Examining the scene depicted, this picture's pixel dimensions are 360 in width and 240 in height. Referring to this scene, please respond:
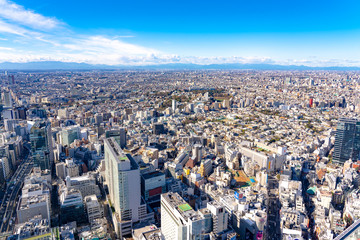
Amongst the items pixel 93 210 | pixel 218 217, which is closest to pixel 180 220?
pixel 218 217

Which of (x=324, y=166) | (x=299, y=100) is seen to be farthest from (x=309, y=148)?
(x=299, y=100)

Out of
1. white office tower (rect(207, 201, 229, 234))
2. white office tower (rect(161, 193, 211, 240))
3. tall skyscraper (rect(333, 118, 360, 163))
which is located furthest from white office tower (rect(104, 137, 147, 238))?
tall skyscraper (rect(333, 118, 360, 163))

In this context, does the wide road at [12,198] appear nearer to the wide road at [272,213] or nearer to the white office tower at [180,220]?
the white office tower at [180,220]

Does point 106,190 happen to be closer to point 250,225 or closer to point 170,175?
point 170,175

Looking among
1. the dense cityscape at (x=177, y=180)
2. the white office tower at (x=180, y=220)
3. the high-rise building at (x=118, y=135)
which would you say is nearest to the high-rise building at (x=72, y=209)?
the dense cityscape at (x=177, y=180)

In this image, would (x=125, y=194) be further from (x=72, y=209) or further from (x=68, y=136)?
(x=68, y=136)

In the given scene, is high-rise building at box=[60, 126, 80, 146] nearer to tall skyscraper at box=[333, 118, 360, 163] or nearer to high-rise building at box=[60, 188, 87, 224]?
high-rise building at box=[60, 188, 87, 224]
